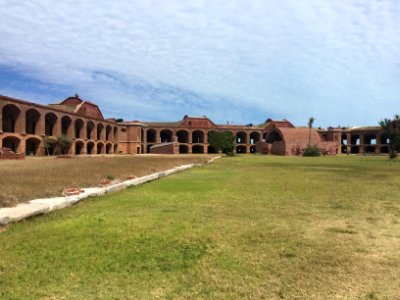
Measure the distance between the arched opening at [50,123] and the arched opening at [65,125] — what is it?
2620mm

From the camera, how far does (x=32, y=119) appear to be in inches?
1924

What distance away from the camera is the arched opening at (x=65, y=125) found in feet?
180

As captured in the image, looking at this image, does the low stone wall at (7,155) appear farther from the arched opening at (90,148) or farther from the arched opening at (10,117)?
the arched opening at (90,148)

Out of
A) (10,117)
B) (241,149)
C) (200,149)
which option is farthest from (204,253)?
(241,149)

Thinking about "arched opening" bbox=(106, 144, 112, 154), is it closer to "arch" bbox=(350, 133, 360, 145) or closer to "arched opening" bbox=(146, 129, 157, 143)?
"arched opening" bbox=(146, 129, 157, 143)

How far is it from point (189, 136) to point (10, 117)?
126 feet

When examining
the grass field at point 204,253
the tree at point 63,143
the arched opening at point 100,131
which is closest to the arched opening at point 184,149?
the arched opening at point 100,131

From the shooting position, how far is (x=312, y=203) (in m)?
8.95

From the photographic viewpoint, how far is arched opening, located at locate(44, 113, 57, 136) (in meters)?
51.2

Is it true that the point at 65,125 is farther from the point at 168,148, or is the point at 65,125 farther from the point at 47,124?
the point at 168,148

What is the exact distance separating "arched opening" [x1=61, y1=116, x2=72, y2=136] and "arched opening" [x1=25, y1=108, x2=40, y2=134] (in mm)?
5856

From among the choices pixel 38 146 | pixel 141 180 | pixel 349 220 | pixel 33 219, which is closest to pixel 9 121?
pixel 38 146

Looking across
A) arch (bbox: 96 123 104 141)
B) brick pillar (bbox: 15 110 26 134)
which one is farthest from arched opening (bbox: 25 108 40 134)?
arch (bbox: 96 123 104 141)

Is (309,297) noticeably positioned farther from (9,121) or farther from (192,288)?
(9,121)
